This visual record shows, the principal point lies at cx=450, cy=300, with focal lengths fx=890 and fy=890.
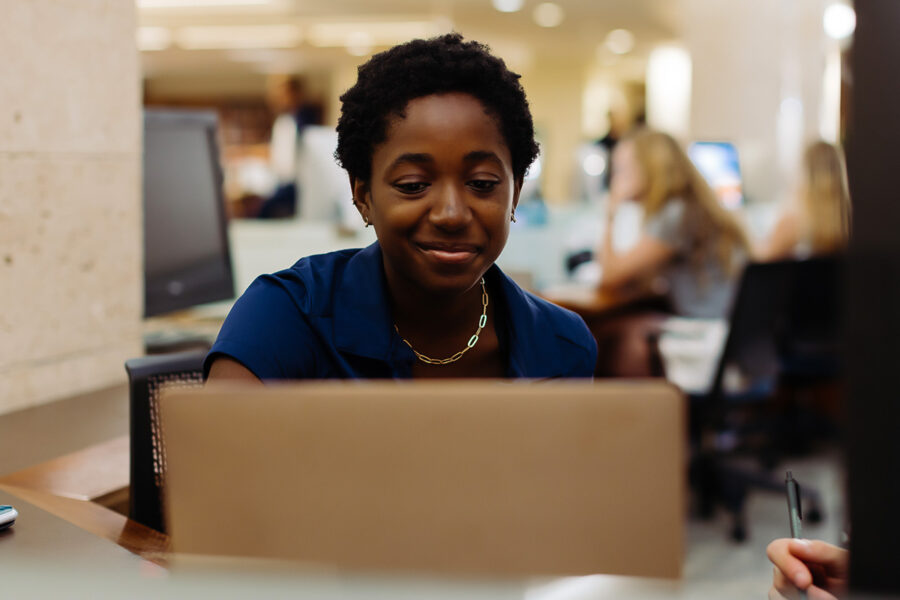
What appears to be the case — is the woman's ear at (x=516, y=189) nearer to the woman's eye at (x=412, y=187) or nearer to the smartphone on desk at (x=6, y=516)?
the woman's eye at (x=412, y=187)

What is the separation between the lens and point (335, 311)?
3.44 feet

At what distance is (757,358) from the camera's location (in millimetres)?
3076

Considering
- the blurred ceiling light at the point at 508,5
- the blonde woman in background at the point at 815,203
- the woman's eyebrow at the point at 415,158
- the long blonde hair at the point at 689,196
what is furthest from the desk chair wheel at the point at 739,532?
the blurred ceiling light at the point at 508,5

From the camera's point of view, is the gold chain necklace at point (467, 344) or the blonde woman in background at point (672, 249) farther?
the blonde woman in background at point (672, 249)

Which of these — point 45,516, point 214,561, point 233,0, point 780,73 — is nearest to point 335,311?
point 45,516

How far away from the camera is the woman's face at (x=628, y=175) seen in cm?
340

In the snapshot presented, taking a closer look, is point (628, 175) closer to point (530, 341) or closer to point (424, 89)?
point (530, 341)

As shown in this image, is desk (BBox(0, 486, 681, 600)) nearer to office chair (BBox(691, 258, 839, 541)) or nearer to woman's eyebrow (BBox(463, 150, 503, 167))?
woman's eyebrow (BBox(463, 150, 503, 167))

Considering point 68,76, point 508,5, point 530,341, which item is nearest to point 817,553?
point 530,341

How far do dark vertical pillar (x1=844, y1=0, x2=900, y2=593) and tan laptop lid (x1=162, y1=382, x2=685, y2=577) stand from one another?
0.09 metres

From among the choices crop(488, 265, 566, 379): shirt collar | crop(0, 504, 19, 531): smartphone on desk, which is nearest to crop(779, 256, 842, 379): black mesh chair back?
crop(488, 265, 566, 379): shirt collar

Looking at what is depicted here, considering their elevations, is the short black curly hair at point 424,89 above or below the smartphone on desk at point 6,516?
above

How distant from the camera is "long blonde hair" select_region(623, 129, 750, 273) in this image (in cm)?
329

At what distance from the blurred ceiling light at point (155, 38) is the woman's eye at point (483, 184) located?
10.0 metres
